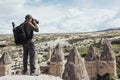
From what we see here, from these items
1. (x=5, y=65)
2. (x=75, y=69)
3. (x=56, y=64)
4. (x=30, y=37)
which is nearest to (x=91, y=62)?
(x=56, y=64)

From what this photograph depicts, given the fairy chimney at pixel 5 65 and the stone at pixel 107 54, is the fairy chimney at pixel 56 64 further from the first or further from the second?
the stone at pixel 107 54

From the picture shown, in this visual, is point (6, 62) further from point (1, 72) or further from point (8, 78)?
point (8, 78)

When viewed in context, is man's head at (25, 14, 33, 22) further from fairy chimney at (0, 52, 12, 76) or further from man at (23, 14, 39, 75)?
fairy chimney at (0, 52, 12, 76)

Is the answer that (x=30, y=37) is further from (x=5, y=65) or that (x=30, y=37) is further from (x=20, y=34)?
(x=5, y=65)

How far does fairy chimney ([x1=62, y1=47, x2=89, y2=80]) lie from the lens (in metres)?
36.5

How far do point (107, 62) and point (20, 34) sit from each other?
151ft

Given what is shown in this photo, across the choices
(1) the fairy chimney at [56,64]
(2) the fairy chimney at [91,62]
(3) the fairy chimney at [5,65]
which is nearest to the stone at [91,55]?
(2) the fairy chimney at [91,62]

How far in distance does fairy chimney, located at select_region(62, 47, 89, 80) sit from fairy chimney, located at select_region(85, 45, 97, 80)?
1917 cm

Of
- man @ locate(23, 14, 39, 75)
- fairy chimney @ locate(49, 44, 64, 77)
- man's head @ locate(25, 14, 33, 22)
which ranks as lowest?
fairy chimney @ locate(49, 44, 64, 77)

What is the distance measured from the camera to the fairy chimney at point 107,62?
202ft

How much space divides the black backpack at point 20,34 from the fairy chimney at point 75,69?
19.1 m

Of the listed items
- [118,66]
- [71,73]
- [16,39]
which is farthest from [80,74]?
[118,66]

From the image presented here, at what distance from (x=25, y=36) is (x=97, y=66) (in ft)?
154

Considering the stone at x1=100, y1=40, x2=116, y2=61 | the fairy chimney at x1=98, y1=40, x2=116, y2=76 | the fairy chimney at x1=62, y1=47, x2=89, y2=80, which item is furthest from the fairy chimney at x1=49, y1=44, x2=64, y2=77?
the fairy chimney at x1=62, y1=47, x2=89, y2=80
